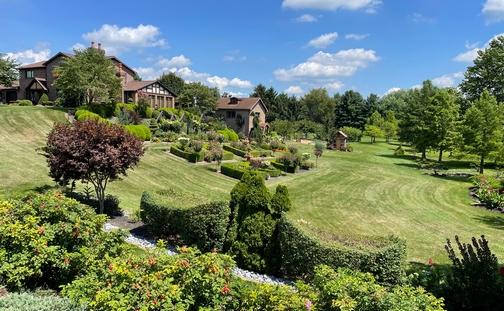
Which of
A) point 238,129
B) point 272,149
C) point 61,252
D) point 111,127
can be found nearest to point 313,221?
point 111,127

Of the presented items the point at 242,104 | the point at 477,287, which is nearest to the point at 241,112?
the point at 242,104

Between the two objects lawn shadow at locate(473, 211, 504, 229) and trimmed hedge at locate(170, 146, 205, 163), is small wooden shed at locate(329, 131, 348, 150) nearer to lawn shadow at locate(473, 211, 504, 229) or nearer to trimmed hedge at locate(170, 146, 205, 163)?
trimmed hedge at locate(170, 146, 205, 163)

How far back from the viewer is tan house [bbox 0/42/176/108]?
4409cm

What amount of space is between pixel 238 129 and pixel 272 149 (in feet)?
54.2

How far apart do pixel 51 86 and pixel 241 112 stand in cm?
2823

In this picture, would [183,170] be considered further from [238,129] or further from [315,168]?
[238,129]

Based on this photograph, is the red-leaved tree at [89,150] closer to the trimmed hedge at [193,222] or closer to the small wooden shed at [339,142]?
the trimmed hedge at [193,222]

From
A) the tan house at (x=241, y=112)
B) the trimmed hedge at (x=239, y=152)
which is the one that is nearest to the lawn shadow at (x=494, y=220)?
the trimmed hedge at (x=239, y=152)

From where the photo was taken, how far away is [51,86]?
4406cm

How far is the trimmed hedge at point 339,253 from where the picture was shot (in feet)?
23.1

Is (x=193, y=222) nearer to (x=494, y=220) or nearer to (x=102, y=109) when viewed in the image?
(x=494, y=220)

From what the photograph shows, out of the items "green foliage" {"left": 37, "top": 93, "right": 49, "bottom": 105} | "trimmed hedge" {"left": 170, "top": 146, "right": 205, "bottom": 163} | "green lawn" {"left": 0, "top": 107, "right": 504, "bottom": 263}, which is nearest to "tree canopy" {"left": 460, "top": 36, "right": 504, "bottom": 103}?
"green lawn" {"left": 0, "top": 107, "right": 504, "bottom": 263}

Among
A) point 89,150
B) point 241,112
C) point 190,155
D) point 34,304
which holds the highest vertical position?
point 241,112

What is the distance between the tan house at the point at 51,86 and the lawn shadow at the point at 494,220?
136ft
